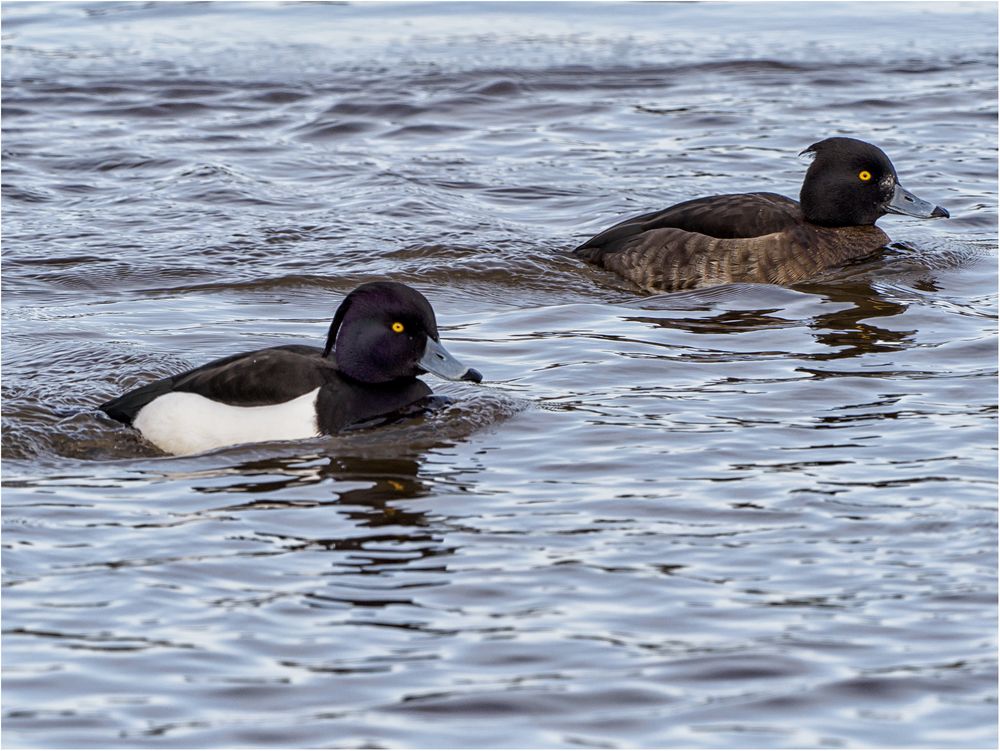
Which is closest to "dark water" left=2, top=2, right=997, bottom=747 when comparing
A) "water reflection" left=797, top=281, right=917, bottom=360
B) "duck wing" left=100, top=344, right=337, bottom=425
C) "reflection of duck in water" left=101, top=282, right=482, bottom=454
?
"water reflection" left=797, top=281, right=917, bottom=360

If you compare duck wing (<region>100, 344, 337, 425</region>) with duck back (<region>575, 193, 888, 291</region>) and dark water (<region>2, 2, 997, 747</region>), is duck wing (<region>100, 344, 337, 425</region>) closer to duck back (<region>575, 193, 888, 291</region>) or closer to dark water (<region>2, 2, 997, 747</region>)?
dark water (<region>2, 2, 997, 747</region>)

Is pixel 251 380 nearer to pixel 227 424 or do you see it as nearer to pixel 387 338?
pixel 227 424

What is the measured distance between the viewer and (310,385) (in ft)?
26.2

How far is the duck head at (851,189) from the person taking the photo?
1191cm

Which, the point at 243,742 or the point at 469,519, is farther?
the point at 469,519

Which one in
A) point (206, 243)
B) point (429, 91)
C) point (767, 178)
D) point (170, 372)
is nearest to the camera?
point (170, 372)

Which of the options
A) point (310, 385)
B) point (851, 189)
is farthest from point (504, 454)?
point (851, 189)

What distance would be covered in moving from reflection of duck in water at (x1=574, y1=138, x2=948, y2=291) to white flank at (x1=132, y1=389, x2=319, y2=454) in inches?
160

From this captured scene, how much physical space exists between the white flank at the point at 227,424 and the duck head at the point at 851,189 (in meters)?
5.22

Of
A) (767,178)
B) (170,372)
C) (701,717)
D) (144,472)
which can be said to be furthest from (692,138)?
(701,717)

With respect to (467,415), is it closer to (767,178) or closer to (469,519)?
(469,519)

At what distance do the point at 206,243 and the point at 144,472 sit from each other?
5.10 meters

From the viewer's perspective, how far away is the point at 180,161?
15312mm

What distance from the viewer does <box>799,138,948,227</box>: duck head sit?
11914 mm
